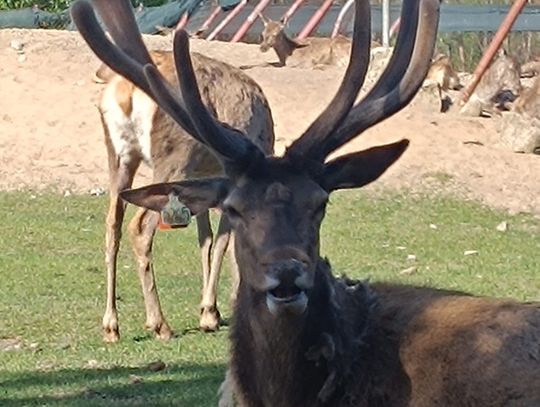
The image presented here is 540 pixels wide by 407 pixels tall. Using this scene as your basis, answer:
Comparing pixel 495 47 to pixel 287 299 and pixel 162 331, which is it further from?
pixel 287 299

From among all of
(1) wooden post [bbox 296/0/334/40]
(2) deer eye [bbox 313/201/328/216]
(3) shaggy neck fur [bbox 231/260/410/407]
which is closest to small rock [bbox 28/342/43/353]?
(3) shaggy neck fur [bbox 231/260/410/407]

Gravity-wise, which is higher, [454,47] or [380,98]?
[380,98]

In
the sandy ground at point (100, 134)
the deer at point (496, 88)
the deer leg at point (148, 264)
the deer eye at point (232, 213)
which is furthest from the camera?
the deer at point (496, 88)

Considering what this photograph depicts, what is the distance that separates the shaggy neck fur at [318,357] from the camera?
603cm

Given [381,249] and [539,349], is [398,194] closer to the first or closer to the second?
[381,249]

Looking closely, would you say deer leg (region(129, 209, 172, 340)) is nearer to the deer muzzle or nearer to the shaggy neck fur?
the shaggy neck fur

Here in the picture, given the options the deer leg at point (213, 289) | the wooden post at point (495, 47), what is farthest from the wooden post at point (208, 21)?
the deer leg at point (213, 289)

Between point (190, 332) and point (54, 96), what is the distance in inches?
405

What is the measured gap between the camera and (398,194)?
17.9 m

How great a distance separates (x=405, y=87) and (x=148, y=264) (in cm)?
447

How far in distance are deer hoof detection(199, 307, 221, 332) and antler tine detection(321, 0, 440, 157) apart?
4.34 metres

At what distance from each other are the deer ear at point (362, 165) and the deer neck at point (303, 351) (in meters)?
0.43

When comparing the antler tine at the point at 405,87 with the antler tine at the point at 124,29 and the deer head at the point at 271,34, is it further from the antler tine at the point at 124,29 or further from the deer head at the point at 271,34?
the deer head at the point at 271,34

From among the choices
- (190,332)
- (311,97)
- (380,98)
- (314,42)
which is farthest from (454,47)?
(380,98)
